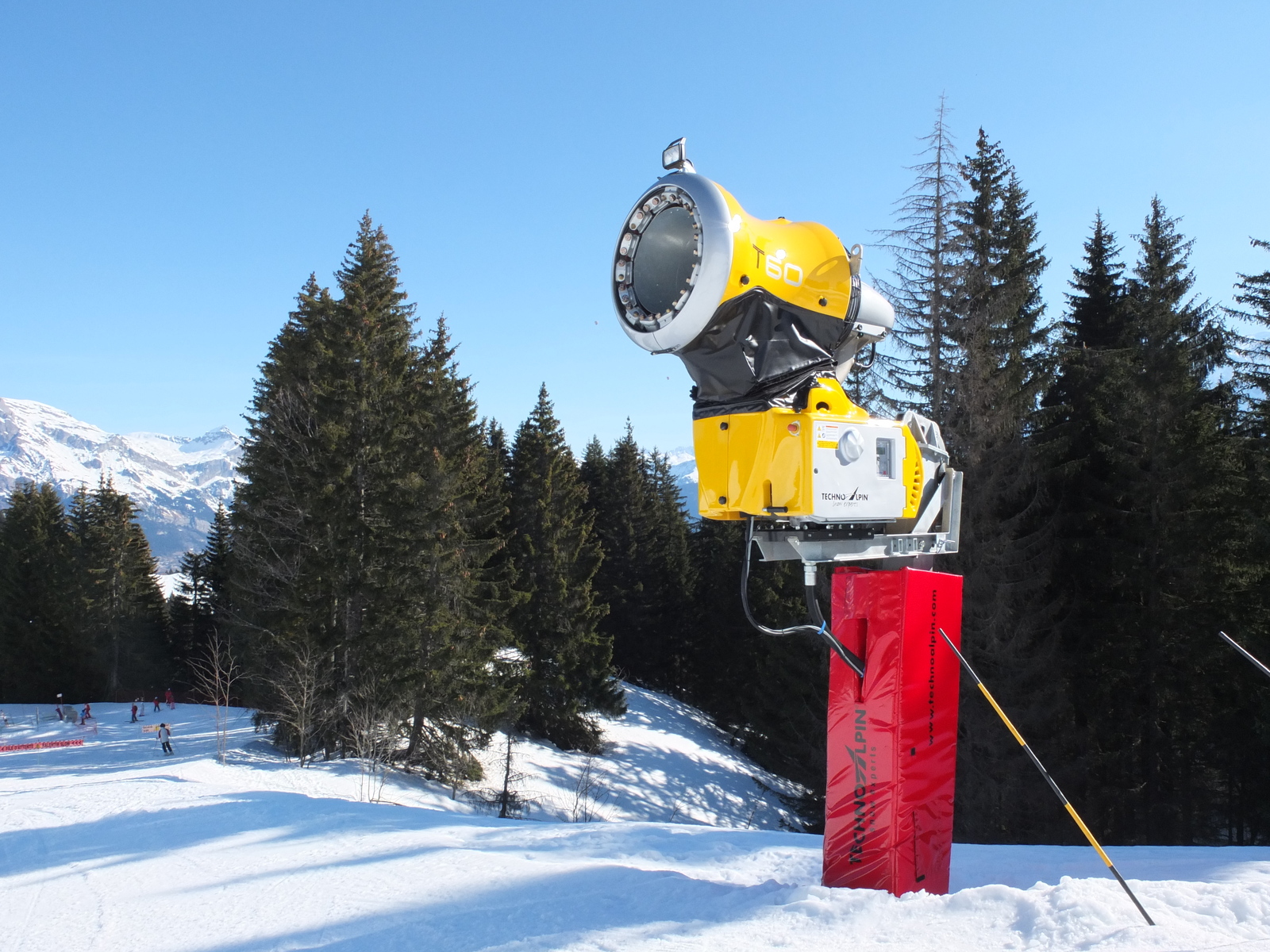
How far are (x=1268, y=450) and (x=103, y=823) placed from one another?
2159cm

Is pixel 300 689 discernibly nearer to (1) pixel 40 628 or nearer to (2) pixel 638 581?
(2) pixel 638 581

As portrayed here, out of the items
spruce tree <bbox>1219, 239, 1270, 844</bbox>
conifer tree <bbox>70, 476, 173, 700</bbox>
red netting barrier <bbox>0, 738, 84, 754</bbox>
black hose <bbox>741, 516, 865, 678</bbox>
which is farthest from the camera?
conifer tree <bbox>70, 476, 173, 700</bbox>

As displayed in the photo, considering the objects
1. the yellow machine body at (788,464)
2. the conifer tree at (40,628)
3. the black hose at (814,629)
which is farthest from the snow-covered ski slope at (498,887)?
the conifer tree at (40,628)

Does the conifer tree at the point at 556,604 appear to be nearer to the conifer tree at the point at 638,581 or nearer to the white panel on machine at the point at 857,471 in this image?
the conifer tree at the point at 638,581

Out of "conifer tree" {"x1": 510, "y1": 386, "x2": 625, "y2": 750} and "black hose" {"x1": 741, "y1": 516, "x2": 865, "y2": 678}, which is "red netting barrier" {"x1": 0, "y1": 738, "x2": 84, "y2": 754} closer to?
"conifer tree" {"x1": 510, "y1": 386, "x2": 625, "y2": 750}

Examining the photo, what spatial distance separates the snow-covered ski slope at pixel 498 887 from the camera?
177 inches

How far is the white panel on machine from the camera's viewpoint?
4.82 metres

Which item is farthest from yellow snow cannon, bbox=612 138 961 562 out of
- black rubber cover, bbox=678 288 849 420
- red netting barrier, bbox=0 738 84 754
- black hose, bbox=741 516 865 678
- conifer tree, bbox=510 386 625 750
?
red netting barrier, bbox=0 738 84 754

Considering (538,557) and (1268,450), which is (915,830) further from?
(538,557)

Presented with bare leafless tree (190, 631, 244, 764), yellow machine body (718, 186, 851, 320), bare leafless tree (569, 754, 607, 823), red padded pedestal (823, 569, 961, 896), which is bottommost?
bare leafless tree (569, 754, 607, 823)

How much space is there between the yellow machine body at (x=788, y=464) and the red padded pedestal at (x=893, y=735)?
688mm

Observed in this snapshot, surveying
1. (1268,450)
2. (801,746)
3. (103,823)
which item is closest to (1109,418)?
(1268,450)

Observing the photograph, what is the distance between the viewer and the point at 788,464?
4758 mm

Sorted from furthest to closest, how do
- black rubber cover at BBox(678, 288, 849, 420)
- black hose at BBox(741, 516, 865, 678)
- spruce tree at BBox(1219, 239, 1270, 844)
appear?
spruce tree at BBox(1219, 239, 1270, 844), black hose at BBox(741, 516, 865, 678), black rubber cover at BBox(678, 288, 849, 420)
